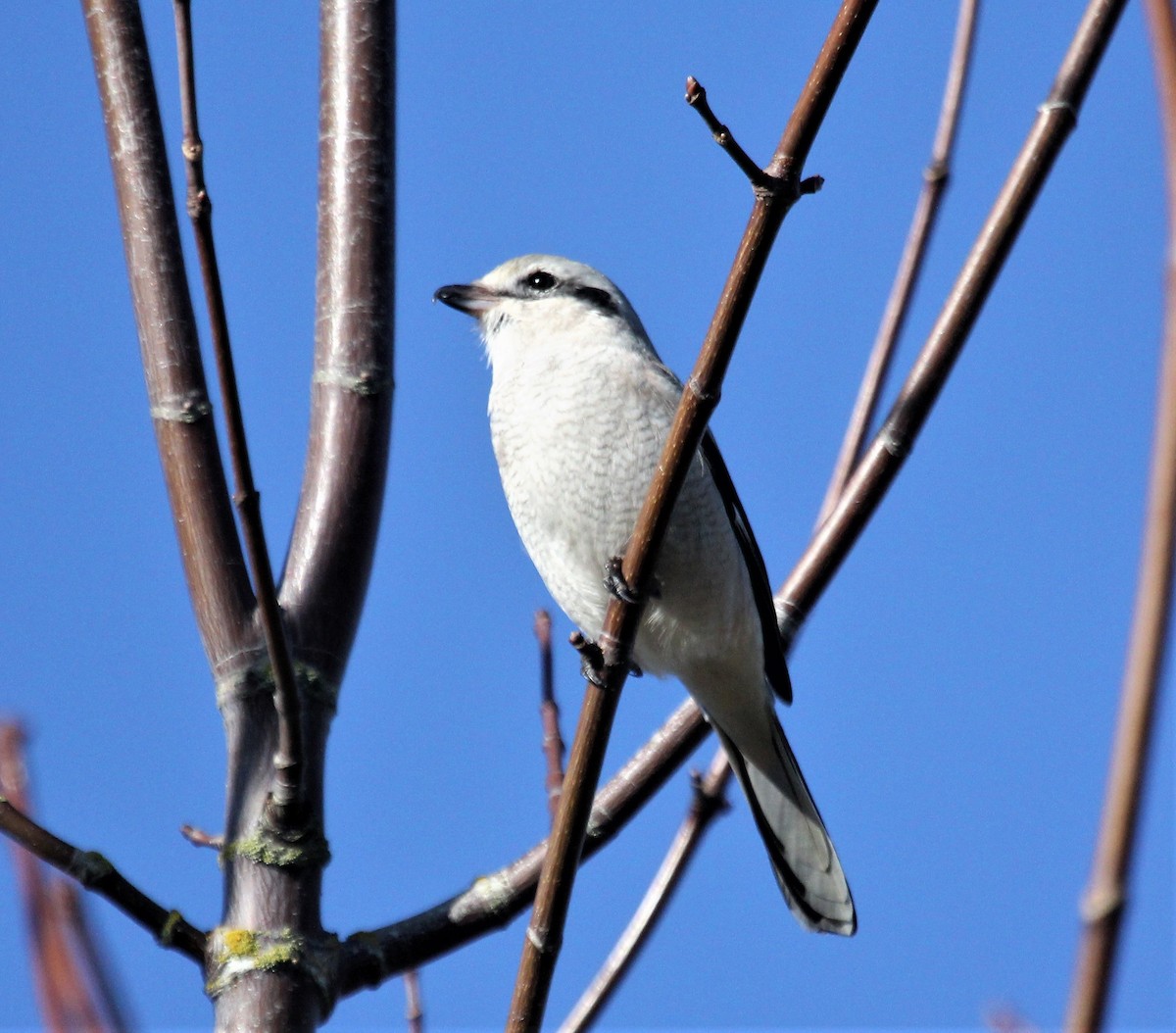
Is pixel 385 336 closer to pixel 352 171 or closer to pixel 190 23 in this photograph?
pixel 352 171

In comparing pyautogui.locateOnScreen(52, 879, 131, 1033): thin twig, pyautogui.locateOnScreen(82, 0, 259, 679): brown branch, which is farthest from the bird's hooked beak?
pyautogui.locateOnScreen(52, 879, 131, 1033): thin twig

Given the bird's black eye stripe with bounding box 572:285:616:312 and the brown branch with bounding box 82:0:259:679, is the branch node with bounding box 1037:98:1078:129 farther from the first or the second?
the bird's black eye stripe with bounding box 572:285:616:312

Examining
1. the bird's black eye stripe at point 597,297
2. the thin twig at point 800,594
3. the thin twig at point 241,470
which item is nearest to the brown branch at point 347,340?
the thin twig at point 241,470

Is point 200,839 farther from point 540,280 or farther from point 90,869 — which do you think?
point 540,280

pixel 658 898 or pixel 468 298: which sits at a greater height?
pixel 468 298

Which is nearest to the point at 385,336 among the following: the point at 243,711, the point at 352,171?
the point at 352,171

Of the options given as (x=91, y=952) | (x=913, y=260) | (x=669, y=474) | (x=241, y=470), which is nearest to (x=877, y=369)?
(x=913, y=260)
